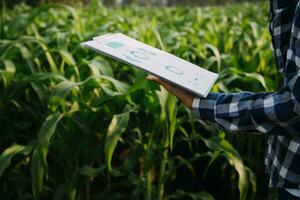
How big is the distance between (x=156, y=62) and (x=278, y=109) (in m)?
0.30

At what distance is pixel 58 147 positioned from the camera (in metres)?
1.71

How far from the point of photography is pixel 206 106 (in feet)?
3.54

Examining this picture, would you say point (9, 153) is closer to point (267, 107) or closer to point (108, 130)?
point (108, 130)

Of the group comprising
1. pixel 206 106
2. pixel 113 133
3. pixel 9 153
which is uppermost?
pixel 206 106

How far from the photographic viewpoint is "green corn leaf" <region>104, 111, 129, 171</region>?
1.51 m

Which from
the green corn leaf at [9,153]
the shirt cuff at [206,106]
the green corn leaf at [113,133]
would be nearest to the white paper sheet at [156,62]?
the shirt cuff at [206,106]

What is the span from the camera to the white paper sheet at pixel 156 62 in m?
1.04

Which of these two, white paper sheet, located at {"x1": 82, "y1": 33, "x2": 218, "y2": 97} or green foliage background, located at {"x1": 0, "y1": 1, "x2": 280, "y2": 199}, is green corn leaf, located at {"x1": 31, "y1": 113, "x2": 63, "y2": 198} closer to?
green foliage background, located at {"x1": 0, "y1": 1, "x2": 280, "y2": 199}

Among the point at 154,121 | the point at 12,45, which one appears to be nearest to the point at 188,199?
the point at 154,121

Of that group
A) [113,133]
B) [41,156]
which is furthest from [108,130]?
[41,156]

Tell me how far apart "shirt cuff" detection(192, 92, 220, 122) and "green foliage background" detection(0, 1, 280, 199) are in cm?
49

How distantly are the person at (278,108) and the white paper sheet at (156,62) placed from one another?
0.04 metres

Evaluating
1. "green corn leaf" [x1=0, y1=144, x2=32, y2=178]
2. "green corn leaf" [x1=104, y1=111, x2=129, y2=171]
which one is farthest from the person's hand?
"green corn leaf" [x1=0, y1=144, x2=32, y2=178]

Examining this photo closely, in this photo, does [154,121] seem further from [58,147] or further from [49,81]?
[49,81]
